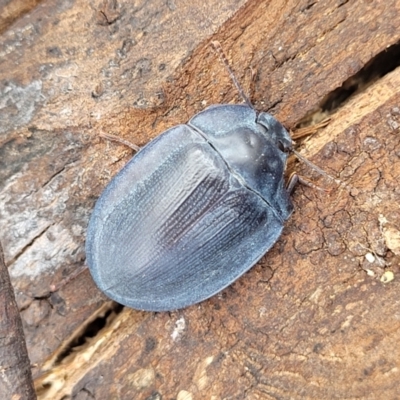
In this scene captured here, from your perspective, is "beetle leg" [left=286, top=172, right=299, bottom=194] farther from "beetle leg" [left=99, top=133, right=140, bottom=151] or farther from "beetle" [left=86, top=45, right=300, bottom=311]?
"beetle leg" [left=99, top=133, right=140, bottom=151]

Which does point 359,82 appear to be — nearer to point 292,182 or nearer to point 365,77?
point 365,77

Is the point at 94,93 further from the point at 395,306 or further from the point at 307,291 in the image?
the point at 395,306

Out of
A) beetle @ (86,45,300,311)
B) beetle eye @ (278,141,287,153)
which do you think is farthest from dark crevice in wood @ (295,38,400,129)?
beetle @ (86,45,300,311)

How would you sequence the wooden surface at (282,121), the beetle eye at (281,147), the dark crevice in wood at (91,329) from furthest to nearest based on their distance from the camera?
1. the dark crevice in wood at (91,329)
2. the beetle eye at (281,147)
3. the wooden surface at (282,121)

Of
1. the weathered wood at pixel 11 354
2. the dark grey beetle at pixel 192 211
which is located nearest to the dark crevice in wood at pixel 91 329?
the dark grey beetle at pixel 192 211

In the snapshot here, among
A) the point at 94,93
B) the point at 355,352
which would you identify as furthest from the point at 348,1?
the point at 355,352

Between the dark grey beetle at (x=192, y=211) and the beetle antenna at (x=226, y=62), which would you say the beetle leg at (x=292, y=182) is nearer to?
the dark grey beetle at (x=192, y=211)
